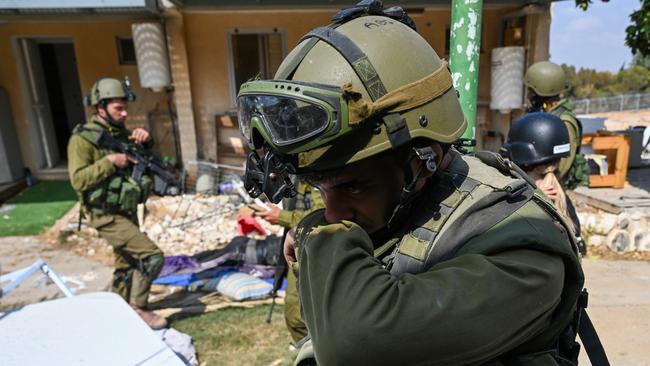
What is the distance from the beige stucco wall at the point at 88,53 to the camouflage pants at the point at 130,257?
16.0ft

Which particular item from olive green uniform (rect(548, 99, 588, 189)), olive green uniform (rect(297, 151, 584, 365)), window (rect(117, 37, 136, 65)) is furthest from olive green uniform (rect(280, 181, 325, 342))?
window (rect(117, 37, 136, 65))

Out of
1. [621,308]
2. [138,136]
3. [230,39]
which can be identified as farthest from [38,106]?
[621,308]

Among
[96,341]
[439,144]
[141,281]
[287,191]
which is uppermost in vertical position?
[439,144]

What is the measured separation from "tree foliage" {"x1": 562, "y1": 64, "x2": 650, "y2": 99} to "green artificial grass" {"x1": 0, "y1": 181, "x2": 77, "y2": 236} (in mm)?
31042

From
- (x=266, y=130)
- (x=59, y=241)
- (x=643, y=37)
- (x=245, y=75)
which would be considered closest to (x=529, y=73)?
(x=643, y=37)

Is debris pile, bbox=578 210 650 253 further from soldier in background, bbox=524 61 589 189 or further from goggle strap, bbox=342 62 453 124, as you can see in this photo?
goggle strap, bbox=342 62 453 124

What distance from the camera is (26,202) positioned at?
314 inches

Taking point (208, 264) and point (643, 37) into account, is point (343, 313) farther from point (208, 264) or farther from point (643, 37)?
point (643, 37)

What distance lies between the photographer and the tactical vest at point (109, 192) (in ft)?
13.0

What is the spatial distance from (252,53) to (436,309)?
8406 mm

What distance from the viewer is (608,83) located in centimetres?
3481

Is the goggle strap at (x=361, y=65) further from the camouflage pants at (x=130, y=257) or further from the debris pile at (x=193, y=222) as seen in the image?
the debris pile at (x=193, y=222)

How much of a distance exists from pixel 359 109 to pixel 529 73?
442 centimetres

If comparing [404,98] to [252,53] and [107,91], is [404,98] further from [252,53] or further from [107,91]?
[252,53]
